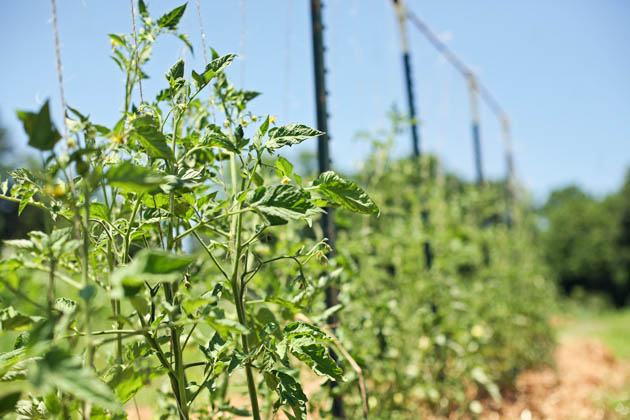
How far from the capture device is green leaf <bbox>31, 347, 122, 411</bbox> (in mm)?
620

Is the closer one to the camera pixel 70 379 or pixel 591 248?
pixel 70 379

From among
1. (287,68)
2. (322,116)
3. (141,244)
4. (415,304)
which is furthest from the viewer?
(415,304)

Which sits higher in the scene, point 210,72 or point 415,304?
point 210,72

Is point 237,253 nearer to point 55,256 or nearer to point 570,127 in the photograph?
point 55,256

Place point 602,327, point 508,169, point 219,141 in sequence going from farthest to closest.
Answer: point 602,327
point 508,169
point 219,141

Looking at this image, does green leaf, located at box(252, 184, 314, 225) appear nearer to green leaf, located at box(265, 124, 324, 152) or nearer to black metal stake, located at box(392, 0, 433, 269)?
green leaf, located at box(265, 124, 324, 152)

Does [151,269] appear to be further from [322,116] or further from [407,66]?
[407,66]

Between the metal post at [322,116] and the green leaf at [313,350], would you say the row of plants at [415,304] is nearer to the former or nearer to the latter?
the metal post at [322,116]

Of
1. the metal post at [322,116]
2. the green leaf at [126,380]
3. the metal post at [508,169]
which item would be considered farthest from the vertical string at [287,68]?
the metal post at [508,169]

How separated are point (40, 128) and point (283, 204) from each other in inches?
14.4

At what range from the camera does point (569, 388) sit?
4266 mm

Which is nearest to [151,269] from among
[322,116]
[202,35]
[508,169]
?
[202,35]

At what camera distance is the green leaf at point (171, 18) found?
1.01 m

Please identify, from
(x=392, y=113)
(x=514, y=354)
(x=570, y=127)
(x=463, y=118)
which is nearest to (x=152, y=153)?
(x=392, y=113)
